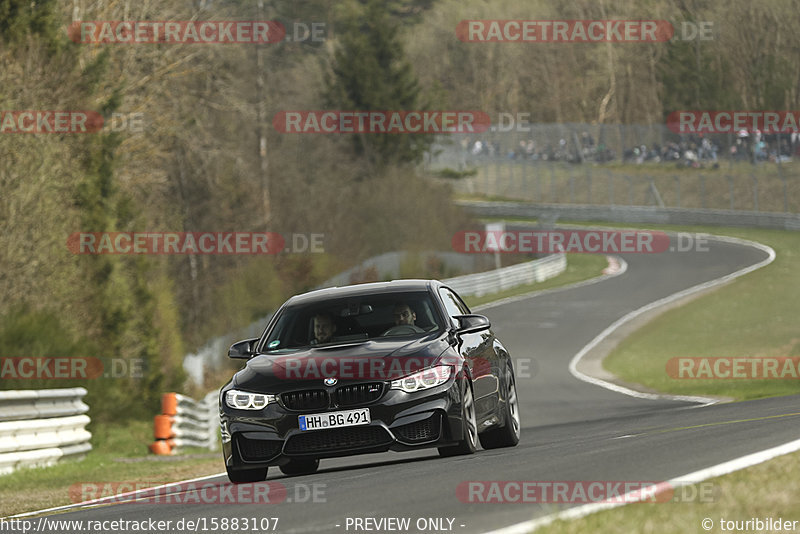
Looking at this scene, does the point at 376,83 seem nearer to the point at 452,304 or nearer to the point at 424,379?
the point at 452,304

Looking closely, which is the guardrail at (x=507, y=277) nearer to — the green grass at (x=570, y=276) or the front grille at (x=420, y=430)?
the green grass at (x=570, y=276)

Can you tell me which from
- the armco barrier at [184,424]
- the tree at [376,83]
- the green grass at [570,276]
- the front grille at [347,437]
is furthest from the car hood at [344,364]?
the tree at [376,83]

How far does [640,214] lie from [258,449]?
2596 inches

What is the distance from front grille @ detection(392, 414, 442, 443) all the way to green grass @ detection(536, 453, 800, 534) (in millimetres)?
3544

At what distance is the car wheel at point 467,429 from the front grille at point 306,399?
107 centimetres

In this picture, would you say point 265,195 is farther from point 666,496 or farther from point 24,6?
point 666,496

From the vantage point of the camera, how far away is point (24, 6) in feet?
95.2

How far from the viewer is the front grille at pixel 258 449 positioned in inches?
416

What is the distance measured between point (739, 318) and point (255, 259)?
19.8m

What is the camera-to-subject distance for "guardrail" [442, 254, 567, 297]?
50375 millimetres

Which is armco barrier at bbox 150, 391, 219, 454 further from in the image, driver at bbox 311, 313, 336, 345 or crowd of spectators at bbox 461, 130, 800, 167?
→ crowd of spectators at bbox 461, 130, 800, 167

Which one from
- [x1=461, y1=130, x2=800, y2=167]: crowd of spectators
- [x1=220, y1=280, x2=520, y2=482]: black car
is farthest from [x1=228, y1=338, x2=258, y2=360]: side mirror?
[x1=461, y1=130, x2=800, y2=167]: crowd of spectators

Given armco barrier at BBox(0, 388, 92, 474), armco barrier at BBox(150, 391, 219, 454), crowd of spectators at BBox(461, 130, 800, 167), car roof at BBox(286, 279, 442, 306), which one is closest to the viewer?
car roof at BBox(286, 279, 442, 306)

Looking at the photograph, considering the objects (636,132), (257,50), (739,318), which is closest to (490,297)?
(739,318)
